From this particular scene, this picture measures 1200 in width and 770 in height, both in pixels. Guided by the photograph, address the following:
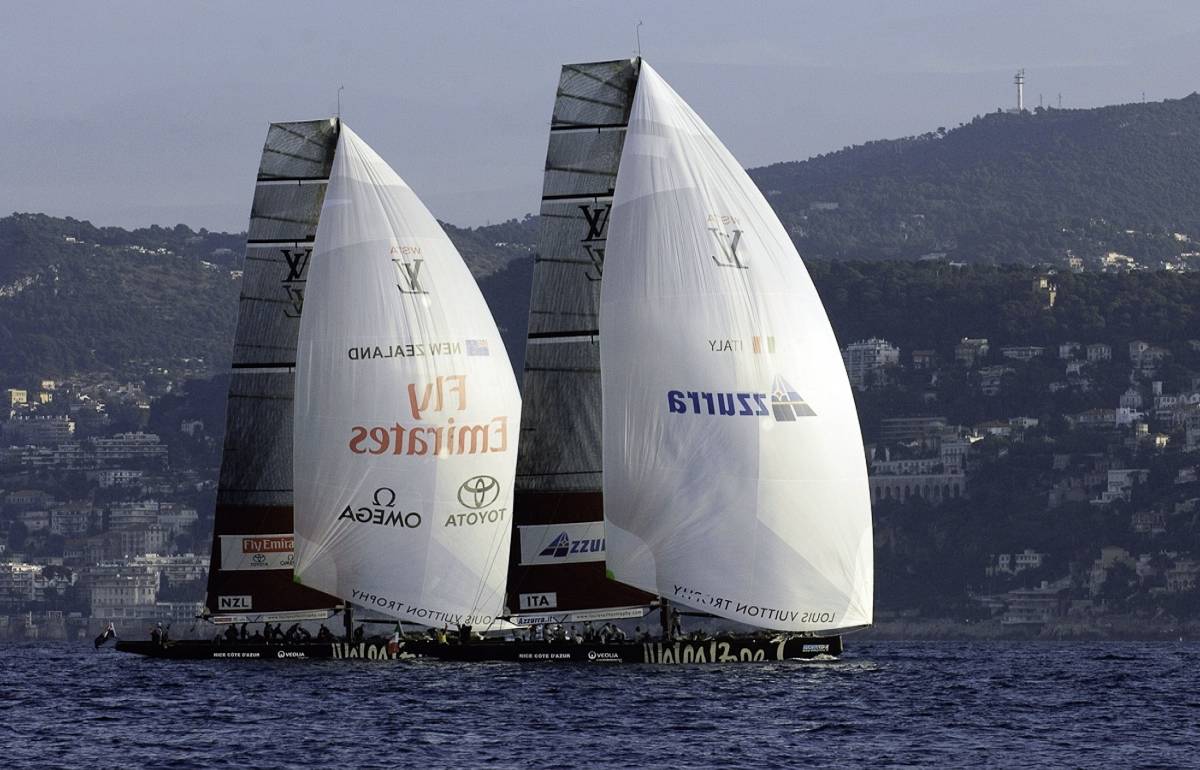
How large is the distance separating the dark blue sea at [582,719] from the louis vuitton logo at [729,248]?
8.41 m

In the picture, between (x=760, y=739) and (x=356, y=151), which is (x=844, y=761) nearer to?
(x=760, y=739)

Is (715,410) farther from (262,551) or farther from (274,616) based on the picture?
(274,616)

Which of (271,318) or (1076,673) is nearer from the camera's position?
(271,318)

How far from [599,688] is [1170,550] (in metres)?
115

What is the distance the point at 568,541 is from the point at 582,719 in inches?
310

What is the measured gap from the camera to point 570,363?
180 feet

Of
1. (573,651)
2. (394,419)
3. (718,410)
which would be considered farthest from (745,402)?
(394,419)

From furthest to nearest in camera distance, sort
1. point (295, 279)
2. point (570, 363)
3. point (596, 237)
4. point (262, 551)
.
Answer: point (262, 551) < point (295, 279) < point (570, 363) < point (596, 237)

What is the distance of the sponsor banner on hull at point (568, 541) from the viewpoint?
5528 cm

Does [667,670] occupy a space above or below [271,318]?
below

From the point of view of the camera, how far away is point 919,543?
576 ft

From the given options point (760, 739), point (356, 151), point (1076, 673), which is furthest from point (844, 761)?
point (1076, 673)

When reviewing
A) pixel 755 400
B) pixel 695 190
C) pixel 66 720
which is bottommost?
pixel 66 720

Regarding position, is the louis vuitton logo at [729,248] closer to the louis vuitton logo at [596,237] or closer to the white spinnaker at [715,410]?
the white spinnaker at [715,410]
